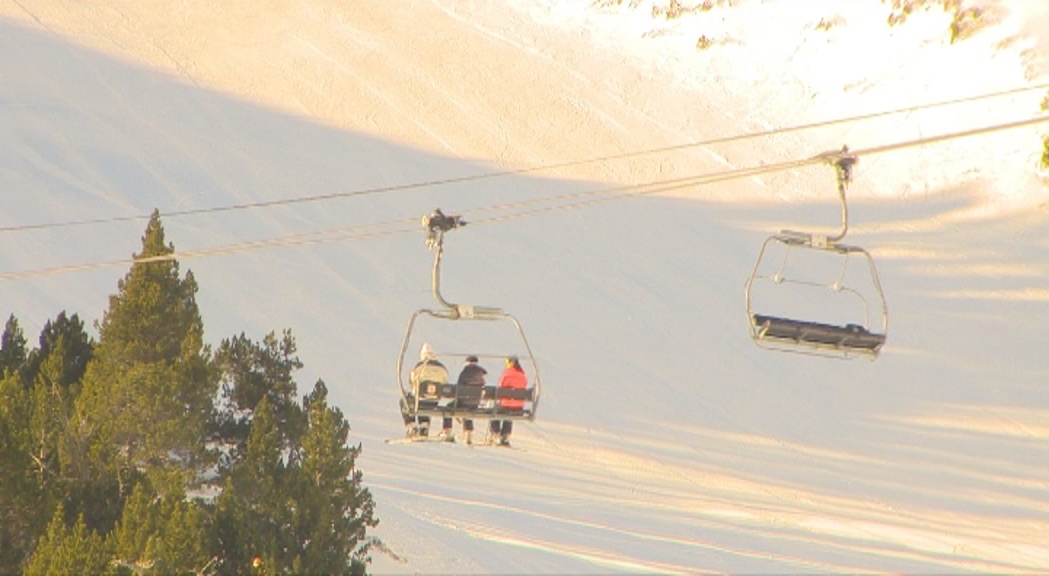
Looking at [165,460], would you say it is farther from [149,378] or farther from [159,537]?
[159,537]

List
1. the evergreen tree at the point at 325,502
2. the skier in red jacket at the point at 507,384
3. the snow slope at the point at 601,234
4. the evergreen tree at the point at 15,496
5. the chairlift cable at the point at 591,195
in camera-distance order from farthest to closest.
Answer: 1. the snow slope at the point at 601,234
2. the evergreen tree at the point at 325,502
3. the evergreen tree at the point at 15,496
4. the skier in red jacket at the point at 507,384
5. the chairlift cable at the point at 591,195

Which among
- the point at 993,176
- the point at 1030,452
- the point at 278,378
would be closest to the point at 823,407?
the point at 1030,452

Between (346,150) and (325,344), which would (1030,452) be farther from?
(346,150)

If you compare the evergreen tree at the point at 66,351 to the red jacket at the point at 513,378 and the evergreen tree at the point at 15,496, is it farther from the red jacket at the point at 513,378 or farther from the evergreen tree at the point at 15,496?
the red jacket at the point at 513,378

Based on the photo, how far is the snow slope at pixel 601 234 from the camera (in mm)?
38656

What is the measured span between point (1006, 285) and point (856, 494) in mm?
21084

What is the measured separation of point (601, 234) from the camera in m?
61.2

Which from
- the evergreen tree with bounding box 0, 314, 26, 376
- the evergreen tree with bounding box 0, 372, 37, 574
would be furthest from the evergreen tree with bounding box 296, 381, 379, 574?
the evergreen tree with bounding box 0, 314, 26, 376

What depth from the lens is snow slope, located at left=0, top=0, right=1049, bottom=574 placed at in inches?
1522

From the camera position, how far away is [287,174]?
63.2 metres

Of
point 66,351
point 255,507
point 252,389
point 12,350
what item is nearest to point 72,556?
point 255,507

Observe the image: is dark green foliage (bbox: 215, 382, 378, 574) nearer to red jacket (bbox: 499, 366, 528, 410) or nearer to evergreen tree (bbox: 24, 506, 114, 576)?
evergreen tree (bbox: 24, 506, 114, 576)

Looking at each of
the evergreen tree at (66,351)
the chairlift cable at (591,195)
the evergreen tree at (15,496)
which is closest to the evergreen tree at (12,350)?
the evergreen tree at (66,351)

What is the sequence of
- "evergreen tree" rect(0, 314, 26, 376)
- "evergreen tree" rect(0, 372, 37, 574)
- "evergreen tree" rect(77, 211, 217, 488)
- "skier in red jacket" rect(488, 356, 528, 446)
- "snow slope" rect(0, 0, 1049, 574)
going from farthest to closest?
"snow slope" rect(0, 0, 1049, 574)
"evergreen tree" rect(0, 314, 26, 376)
"evergreen tree" rect(77, 211, 217, 488)
"evergreen tree" rect(0, 372, 37, 574)
"skier in red jacket" rect(488, 356, 528, 446)
